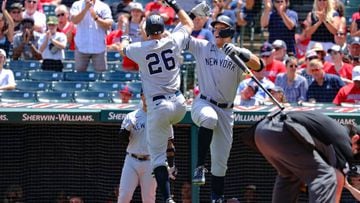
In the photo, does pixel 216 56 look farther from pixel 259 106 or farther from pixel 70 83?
pixel 70 83

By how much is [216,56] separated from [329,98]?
2.82 metres

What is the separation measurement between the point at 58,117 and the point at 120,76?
2109mm

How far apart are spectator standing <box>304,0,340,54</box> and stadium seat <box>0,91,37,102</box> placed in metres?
3.62

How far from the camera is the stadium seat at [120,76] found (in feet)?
44.7

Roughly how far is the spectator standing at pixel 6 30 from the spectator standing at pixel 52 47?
1.60ft

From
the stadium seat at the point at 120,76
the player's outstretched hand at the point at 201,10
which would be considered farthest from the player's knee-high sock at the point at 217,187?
the stadium seat at the point at 120,76

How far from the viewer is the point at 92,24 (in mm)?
14000

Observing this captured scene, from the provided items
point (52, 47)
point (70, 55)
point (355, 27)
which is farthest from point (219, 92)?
point (70, 55)

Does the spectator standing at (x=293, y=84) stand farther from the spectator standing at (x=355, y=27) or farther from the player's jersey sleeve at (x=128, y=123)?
the player's jersey sleeve at (x=128, y=123)

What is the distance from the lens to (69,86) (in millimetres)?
13648

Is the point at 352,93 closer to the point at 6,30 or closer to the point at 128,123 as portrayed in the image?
the point at 128,123

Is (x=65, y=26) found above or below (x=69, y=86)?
above

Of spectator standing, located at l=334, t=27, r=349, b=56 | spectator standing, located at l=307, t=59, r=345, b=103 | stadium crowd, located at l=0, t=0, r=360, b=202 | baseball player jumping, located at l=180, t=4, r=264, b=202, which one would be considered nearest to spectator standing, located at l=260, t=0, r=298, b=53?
stadium crowd, located at l=0, t=0, r=360, b=202

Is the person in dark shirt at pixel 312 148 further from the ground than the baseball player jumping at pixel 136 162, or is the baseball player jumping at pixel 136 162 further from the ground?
the person in dark shirt at pixel 312 148
